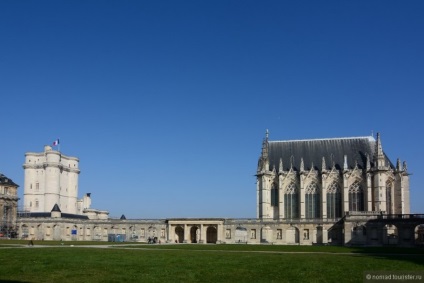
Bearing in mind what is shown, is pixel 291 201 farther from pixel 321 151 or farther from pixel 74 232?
pixel 74 232

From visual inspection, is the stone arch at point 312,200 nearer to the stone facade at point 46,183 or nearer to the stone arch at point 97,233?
the stone arch at point 97,233

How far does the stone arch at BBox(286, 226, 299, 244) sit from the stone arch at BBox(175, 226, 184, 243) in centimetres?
1834

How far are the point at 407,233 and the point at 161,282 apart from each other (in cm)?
5915

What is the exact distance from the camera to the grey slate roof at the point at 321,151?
87.1m

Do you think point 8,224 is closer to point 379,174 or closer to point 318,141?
point 318,141

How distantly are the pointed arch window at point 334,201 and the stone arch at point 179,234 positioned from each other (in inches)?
981

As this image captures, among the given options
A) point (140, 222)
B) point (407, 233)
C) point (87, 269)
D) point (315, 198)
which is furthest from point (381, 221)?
point (87, 269)

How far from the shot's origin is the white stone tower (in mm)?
111438

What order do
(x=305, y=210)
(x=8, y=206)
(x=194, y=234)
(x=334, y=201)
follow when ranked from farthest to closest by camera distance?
(x=8, y=206) < (x=194, y=234) < (x=305, y=210) < (x=334, y=201)

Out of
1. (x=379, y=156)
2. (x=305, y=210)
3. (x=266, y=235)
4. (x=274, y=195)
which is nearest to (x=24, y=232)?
(x=266, y=235)

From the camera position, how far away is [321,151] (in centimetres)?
9025

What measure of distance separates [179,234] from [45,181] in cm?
3627

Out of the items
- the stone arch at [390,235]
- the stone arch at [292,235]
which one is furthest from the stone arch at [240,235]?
the stone arch at [390,235]

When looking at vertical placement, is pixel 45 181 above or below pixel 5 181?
above
